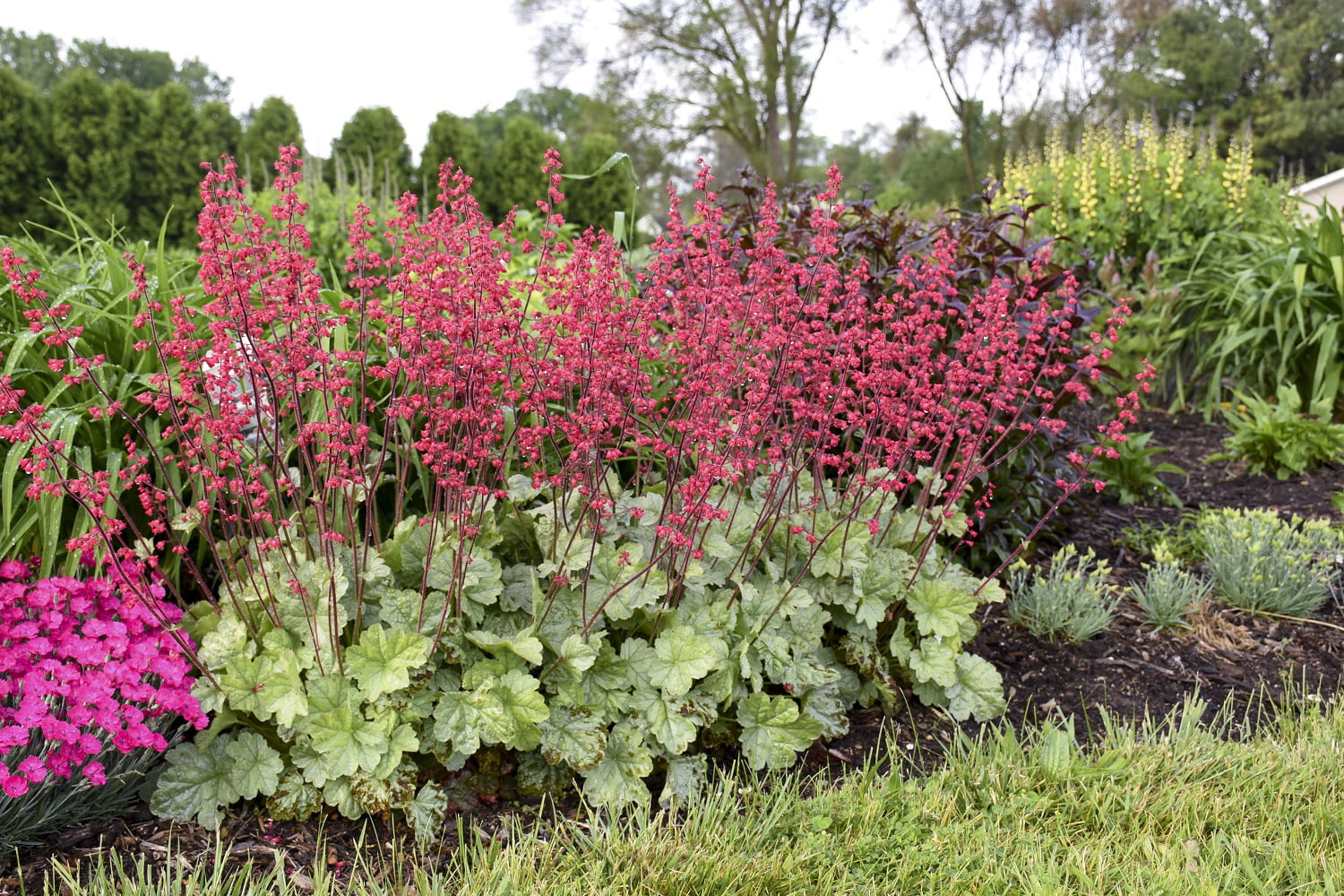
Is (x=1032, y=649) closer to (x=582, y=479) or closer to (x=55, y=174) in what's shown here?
(x=582, y=479)

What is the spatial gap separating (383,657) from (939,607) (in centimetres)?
175

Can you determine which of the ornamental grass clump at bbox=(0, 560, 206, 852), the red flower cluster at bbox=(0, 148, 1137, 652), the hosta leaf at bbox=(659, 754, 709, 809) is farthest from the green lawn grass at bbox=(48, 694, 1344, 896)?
the red flower cluster at bbox=(0, 148, 1137, 652)

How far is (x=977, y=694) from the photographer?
3135mm

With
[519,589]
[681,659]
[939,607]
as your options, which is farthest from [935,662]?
[519,589]

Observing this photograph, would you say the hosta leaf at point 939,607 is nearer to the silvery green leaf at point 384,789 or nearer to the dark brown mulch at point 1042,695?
the dark brown mulch at point 1042,695

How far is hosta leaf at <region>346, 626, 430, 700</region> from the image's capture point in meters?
2.41

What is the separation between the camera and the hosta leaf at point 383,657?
2.41 meters

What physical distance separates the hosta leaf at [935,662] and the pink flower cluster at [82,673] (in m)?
2.08

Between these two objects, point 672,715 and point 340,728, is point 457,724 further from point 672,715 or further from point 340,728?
point 672,715

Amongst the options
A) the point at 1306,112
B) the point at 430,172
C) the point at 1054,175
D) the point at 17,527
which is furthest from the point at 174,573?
the point at 1306,112

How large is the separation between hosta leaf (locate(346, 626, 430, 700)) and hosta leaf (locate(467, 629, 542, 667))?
5.4 inches

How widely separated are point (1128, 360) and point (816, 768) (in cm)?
487

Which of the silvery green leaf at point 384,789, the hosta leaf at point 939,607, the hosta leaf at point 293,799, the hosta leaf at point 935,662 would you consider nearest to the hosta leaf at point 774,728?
the hosta leaf at point 935,662

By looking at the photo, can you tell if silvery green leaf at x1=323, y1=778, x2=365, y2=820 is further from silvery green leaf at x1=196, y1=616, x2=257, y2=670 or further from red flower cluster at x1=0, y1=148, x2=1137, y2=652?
red flower cluster at x1=0, y1=148, x2=1137, y2=652
